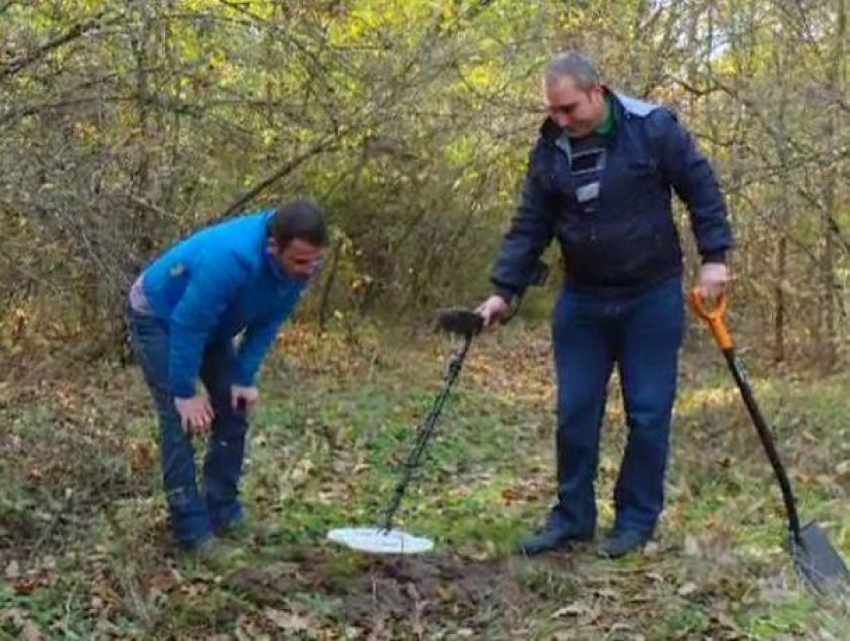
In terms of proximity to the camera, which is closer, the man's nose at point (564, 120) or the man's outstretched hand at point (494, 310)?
the man's nose at point (564, 120)

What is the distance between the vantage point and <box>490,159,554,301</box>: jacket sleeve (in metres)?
5.52

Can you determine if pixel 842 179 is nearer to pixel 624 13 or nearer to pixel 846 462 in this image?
pixel 624 13

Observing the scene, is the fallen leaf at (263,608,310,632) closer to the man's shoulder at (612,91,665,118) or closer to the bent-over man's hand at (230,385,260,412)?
the bent-over man's hand at (230,385,260,412)

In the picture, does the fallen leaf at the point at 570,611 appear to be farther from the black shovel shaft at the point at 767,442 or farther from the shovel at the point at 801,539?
the black shovel shaft at the point at 767,442

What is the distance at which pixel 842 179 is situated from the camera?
34.2 feet

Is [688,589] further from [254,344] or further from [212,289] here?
[212,289]

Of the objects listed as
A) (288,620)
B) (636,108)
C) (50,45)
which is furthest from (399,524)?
(50,45)

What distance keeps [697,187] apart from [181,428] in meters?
2.18

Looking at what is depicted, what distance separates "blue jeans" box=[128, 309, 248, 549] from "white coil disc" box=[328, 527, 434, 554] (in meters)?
0.53

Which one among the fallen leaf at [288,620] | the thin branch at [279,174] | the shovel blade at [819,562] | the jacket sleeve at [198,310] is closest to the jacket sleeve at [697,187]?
the shovel blade at [819,562]

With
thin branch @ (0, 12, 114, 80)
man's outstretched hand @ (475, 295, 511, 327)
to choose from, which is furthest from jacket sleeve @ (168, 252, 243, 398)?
thin branch @ (0, 12, 114, 80)

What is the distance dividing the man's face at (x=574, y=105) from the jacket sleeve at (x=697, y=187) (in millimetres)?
276

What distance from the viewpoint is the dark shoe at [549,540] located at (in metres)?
5.52

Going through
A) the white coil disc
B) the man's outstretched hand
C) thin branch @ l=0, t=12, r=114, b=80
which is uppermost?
thin branch @ l=0, t=12, r=114, b=80
